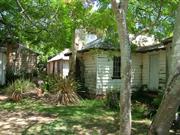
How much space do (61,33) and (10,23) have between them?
5205 mm

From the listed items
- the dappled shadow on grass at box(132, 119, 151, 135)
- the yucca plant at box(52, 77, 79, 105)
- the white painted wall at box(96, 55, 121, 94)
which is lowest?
the dappled shadow on grass at box(132, 119, 151, 135)

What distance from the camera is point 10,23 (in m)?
22.4

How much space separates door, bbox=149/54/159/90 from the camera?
20622 millimetres

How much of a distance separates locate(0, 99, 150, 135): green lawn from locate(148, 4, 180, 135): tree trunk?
513cm

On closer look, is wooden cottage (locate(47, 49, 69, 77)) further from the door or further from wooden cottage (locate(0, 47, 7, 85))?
the door

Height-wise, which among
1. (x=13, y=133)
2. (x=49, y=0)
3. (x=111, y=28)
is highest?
(x=49, y=0)

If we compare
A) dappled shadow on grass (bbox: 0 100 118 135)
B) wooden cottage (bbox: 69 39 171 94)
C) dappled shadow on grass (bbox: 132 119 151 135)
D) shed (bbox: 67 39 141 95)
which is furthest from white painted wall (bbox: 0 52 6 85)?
dappled shadow on grass (bbox: 132 119 151 135)

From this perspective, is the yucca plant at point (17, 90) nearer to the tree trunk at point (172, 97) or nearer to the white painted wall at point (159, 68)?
the white painted wall at point (159, 68)

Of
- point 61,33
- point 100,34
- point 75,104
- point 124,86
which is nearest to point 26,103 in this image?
point 75,104

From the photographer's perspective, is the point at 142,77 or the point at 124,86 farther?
the point at 142,77

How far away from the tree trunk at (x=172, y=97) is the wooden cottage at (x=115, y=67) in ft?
43.2

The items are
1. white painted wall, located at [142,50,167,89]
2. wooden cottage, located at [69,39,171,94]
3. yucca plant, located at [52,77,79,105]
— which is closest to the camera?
yucca plant, located at [52,77,79,105]

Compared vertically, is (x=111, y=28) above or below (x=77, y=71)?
above

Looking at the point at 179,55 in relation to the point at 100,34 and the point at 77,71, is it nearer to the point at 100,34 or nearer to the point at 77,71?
the point at 100,34
